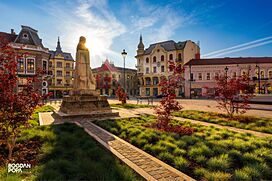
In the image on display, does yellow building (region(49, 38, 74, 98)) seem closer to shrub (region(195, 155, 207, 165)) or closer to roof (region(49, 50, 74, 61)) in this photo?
roof (region(49, 50, 74, 61))

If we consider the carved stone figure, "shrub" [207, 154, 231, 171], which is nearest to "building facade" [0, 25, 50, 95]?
the carved stone figure

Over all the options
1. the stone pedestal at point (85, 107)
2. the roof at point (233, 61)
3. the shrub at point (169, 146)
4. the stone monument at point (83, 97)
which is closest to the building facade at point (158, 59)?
the roof at point (233, 61)

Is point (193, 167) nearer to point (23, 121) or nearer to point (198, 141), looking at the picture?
point (198, 141)

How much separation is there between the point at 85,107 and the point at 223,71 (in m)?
38.8

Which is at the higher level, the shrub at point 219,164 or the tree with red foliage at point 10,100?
the tree with red foliage at point 10,100

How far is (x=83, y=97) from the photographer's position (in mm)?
11305

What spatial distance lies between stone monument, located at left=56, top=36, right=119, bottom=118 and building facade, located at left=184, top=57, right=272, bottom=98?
31.1m

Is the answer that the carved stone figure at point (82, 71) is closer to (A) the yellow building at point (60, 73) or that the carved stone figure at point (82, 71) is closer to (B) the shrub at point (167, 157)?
(B) the shrub at point (167, 157)

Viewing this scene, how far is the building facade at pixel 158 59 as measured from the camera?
154ft

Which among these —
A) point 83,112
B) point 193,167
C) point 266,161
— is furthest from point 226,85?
point 83,112

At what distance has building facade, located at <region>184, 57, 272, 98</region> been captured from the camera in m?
38.6

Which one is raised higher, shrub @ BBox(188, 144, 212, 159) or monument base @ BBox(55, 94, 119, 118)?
monument base @ BBox(55, 94, 119, 118)

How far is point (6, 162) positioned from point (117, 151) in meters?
2.76

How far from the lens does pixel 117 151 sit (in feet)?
15.7
